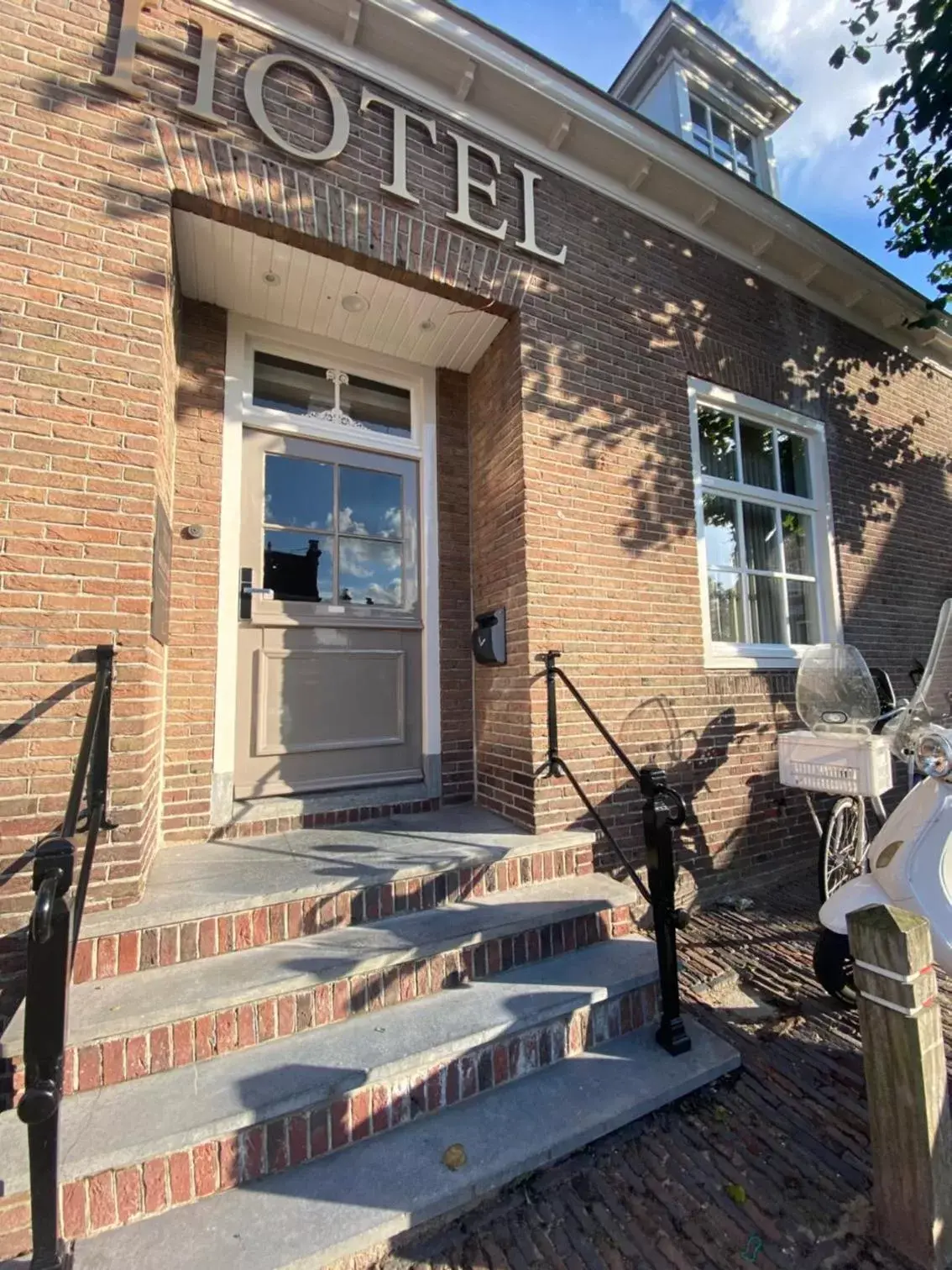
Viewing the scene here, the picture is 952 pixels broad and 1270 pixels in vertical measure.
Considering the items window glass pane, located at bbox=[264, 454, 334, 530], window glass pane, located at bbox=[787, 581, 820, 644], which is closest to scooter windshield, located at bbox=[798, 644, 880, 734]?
window glass pane, located at bbox=[787, 581, 820, 644]

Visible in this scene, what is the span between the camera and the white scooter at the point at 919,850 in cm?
217

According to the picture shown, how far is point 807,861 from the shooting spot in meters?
4.34

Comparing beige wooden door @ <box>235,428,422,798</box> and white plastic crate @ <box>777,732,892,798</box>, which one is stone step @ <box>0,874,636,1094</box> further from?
white plastic crate @ <box>777,732,892,798</box>

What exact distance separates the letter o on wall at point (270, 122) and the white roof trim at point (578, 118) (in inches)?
5.5

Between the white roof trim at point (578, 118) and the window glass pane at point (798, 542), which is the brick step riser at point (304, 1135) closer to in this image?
the window glass pane at point (798, 542)

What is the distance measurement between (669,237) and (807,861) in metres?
4.74

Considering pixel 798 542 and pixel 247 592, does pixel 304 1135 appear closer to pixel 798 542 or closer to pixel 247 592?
pixel 247 592

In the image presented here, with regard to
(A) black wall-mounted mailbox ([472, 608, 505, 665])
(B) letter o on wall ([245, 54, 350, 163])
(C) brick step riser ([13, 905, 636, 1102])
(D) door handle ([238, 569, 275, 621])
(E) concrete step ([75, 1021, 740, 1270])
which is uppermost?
(B) letter o on wall ([245, 54, 350, 163])

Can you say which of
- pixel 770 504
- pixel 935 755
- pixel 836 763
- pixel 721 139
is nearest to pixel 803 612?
pixel 770 504

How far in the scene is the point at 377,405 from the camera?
395 cm

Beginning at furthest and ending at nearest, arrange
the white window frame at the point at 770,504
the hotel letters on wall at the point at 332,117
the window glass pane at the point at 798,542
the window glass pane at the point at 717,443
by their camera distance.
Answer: the window glass pane at the point at 798,542 → the window glass pane at the point at 717,443 → the white window frame at the point at 770,504 → the hotel letters on wall at the point at 332,117

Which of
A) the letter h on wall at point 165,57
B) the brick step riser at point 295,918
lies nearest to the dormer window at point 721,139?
the letter h on wall at point 165,57

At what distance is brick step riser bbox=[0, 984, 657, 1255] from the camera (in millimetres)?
1494

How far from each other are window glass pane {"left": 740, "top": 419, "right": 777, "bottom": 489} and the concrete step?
13.3 feet
